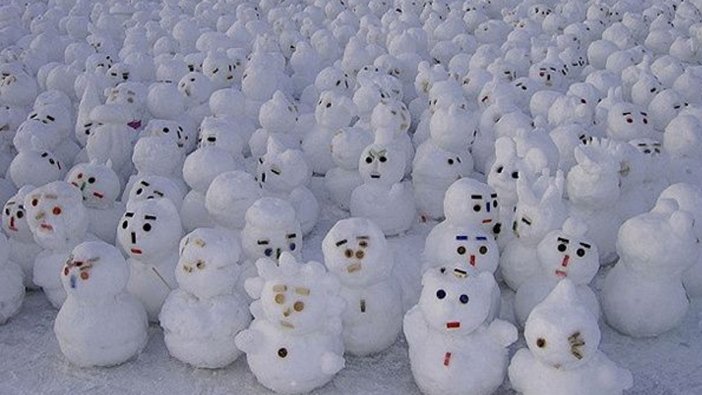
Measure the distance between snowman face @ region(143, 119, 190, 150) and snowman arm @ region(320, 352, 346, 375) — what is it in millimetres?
2240

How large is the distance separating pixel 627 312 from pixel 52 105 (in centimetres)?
382

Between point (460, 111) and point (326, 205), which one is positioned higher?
point (460, 111)

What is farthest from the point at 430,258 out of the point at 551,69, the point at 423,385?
the point at 551,69

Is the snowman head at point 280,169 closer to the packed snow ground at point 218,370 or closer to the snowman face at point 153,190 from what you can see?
the snowman face at point 153,190

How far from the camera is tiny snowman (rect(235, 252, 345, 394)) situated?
334 cm

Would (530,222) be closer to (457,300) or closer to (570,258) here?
(570,258)

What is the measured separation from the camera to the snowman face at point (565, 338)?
309 cm

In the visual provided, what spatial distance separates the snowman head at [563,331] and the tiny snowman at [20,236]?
2533mm

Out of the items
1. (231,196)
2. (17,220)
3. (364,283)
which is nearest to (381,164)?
(231,196)

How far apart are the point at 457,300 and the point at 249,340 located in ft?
2.87

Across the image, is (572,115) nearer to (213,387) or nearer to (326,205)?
(326,205)

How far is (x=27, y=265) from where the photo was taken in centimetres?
417

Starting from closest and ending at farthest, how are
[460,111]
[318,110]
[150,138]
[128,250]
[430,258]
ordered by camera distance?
1. [128,250]
2. [430,258]
3. [150,138]
4. [460,111]
5. [318,110]

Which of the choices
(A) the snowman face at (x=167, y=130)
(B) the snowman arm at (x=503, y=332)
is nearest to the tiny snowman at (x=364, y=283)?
(B) the snowman arm at (x=503, y=332)
